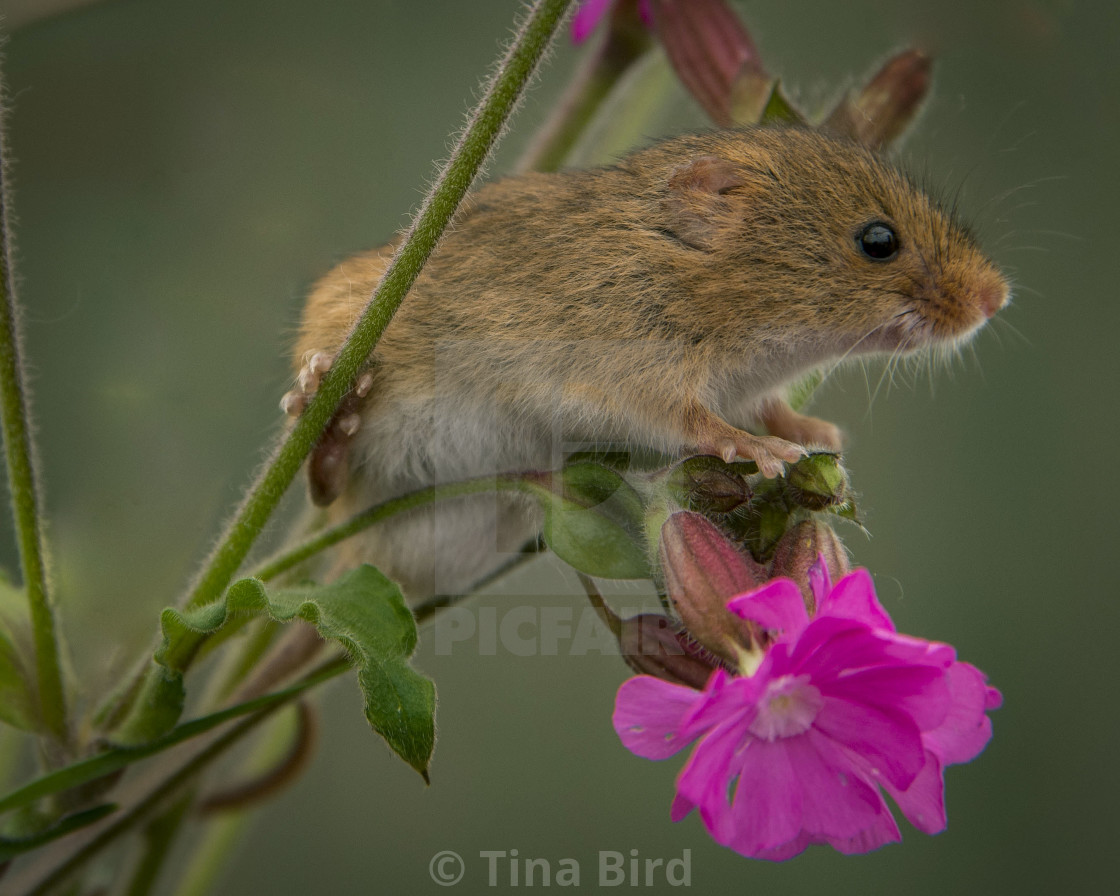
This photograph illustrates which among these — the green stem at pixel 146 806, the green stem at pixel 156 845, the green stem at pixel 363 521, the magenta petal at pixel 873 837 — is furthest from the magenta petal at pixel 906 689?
the green stem at pixel 156 845

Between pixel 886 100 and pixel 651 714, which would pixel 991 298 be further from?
pixel 651 714

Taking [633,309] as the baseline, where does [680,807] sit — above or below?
below

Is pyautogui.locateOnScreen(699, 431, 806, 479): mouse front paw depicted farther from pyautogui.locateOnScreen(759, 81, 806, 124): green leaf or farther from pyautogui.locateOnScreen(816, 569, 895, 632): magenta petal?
pyautogui.locateOnScreen(759, 81, 806, 124): green leaf

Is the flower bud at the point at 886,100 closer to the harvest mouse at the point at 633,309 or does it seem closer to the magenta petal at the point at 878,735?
the harvest mouse at the point at 633,309

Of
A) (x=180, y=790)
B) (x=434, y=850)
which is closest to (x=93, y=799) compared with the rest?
(x=180, y=790)

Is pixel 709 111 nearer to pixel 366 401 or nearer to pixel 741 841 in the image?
pixel 366 401

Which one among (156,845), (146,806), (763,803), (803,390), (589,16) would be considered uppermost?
(589,16)

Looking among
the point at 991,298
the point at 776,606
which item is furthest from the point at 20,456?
the point at 991,298
